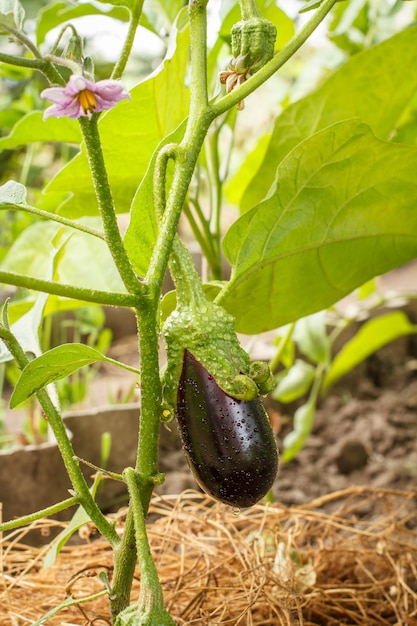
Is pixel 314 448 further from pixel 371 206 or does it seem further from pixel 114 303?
pixel 114 303

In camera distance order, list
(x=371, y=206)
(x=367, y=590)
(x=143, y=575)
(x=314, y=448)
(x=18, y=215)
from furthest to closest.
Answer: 1. (x=18, y=215)
2. (x=314, y=448)
3. (x=367, y=590)
4. (x=371, y=206)
5. (x=143, y=575)

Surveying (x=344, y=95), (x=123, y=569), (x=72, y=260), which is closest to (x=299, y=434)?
(x=72, y=260)

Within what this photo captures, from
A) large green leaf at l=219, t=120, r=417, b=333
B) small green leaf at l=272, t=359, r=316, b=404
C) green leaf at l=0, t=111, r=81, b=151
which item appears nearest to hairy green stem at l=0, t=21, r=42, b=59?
large green leaf at l=219, t=120, r=417, b=333

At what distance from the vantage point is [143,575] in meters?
0.39

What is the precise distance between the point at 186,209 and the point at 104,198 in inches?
13.6

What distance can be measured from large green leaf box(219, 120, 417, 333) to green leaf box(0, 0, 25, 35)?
21cm

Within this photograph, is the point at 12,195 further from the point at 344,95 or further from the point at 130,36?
the point at 344,95

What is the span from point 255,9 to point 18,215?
3.89 feet

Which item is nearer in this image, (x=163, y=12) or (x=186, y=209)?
(x=186, y=209)

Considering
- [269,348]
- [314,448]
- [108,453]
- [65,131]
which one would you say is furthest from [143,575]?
[269,348]

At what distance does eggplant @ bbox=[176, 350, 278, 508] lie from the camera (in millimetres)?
426

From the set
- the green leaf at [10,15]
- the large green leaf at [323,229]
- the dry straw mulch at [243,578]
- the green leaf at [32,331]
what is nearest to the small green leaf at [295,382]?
the dry straw mulch at [243,578]

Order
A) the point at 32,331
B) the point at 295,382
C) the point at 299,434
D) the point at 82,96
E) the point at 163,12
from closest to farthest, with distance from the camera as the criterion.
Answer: the point at 82,96
the point at 32,331
the point at 163,12
the point at 299,434
the point at 295,382

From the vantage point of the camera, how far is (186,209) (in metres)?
0.74
